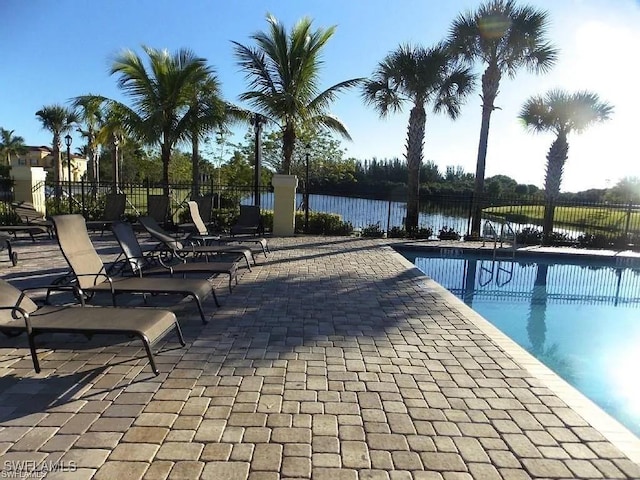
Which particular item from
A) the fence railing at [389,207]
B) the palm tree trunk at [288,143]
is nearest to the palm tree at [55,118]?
the fence railing at [389,207]

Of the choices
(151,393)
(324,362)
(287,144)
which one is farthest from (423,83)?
(151,393)

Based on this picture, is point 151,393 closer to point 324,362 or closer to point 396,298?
point 324,362

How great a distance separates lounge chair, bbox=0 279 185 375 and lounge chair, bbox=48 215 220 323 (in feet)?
2.88

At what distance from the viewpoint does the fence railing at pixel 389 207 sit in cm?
1433

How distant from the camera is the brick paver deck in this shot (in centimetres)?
230

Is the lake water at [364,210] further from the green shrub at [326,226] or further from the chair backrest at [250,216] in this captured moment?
the chair backrest at [250,216]

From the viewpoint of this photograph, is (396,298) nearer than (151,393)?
No

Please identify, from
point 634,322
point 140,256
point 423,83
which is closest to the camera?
point 140,256

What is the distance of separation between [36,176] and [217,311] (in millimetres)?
12232

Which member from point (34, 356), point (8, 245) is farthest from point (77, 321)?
point (8, 245)

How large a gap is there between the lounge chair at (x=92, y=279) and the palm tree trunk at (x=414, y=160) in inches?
419

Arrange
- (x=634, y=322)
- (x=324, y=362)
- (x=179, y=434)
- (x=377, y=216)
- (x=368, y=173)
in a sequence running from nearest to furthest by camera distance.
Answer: (x=179, y=434) < (x=324, y=362) < (x=634, y=322) < (x=377, y=216) < (x=368, y=173)

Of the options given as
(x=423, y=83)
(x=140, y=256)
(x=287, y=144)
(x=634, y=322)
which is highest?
(x=423, y=83)

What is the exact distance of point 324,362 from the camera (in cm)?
367
